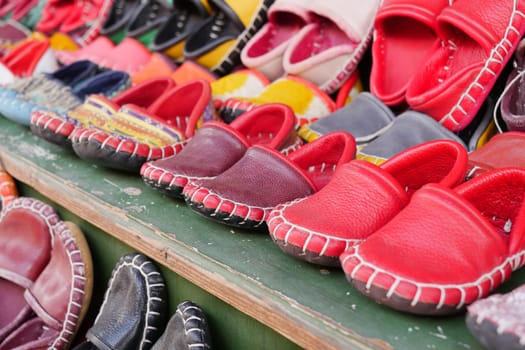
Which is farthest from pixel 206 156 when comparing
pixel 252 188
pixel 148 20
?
pixel 148 20

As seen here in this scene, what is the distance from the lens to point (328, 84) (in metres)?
1.17

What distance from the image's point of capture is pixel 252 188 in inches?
30.7

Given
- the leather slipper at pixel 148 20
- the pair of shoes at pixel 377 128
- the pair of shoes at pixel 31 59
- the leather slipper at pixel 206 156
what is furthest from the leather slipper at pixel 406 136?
the pair of shoes at pixel 31 59

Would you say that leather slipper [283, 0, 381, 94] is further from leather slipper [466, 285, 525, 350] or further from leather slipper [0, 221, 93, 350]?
leather slipper [466, 285, 525, 350]

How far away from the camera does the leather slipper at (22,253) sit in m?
1.07

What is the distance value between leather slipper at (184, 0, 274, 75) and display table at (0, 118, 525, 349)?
42 centimetres

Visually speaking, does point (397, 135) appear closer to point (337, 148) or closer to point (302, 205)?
point (337, 148)

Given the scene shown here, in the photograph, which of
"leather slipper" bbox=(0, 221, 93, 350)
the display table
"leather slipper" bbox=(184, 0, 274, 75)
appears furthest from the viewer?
"leather slipper" bbox=(184, 0, 274, 75)

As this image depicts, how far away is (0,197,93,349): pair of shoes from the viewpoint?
973 mm

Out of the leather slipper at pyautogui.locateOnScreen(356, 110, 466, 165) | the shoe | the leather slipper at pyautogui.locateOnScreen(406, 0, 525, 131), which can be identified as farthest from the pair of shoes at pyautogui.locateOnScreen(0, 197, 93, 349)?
the leather slipper at pyautogui.locateOnScreen(406, 0, 525, 131)

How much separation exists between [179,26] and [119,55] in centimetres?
17

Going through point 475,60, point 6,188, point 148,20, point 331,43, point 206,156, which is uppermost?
point 475,60

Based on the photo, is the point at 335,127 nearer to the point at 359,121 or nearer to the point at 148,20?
the point at 359,121

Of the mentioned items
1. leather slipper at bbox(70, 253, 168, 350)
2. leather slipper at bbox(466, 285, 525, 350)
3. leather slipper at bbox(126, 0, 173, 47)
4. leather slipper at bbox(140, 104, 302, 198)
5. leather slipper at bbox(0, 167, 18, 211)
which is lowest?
leather slipper at bbox(0, 167, 18, 211)
